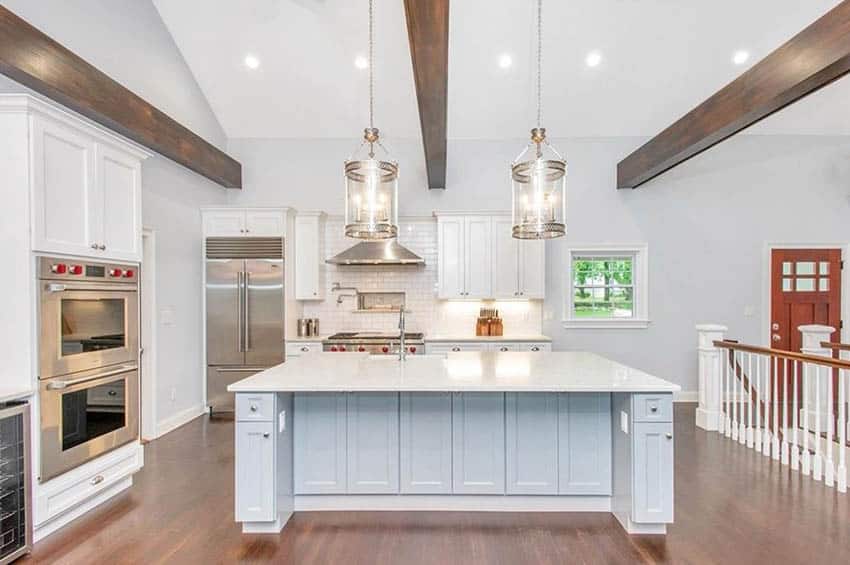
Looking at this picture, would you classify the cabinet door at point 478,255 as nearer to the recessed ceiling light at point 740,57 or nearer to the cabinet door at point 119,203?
the recessed ceiling light at point 740,57

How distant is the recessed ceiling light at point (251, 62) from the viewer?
5.11 metres

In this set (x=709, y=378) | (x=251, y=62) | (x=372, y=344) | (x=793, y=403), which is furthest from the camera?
(x=372, y=344)

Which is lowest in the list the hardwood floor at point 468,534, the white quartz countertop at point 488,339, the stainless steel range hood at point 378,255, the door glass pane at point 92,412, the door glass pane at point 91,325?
the hardwood floor at point 468,534

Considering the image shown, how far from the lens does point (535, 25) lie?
4617 mm

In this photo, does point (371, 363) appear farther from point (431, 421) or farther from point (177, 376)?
point (177, 376)

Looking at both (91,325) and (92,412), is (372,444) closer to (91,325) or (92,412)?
(92,412)

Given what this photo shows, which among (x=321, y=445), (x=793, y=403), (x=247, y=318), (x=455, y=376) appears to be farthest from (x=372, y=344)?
(x=793, y=403)

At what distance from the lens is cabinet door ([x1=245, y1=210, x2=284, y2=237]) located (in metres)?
5.46

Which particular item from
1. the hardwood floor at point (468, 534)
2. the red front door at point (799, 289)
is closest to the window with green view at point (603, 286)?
the red front door at point (799, 289)

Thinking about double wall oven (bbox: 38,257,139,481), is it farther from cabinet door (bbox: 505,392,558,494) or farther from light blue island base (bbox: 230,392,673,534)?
cabinet door (bbox: 505,392,558,494)

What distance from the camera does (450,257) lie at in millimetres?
5660

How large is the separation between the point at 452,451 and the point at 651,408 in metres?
1.26

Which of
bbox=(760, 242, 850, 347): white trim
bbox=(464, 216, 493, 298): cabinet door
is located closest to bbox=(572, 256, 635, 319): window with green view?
bbox=(464, 216, 493, 298): cabinet door

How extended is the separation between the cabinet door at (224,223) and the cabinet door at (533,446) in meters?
3.99
